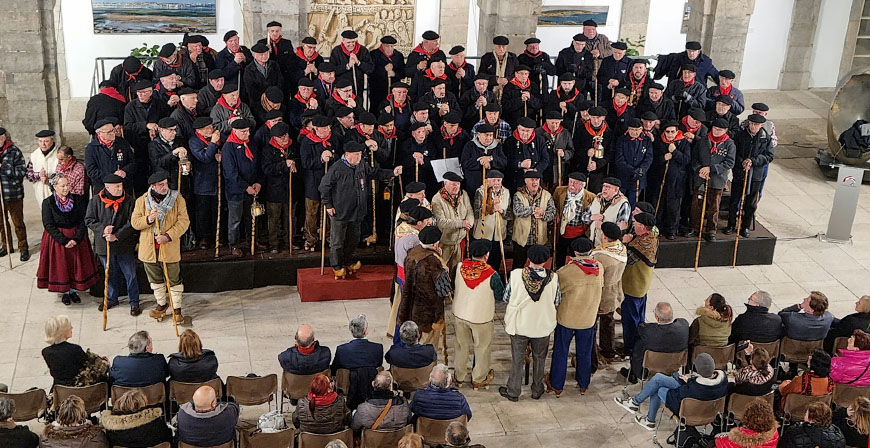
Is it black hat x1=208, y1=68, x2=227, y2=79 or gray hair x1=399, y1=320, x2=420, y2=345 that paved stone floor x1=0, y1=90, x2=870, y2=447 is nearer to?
gray hair x1=399, y1=320, x2=420, y2=345

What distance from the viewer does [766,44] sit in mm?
20641

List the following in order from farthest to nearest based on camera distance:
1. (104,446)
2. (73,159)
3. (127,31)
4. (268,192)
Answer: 1. (127,31)
2. (268,192)
3. (73,159)
4. (104,446)

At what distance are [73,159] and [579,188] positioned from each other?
5456mm

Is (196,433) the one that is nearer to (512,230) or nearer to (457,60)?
(512,230)

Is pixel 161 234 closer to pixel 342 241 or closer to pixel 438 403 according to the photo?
pixel 342 241

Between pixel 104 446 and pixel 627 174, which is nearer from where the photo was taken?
pixel 104 446

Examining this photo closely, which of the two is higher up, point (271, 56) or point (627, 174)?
point (271, 56)

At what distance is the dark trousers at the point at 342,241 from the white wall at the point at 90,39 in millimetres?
7526

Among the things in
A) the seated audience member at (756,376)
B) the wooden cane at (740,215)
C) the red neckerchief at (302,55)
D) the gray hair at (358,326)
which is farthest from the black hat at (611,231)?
the red neckerchief at (302,55)

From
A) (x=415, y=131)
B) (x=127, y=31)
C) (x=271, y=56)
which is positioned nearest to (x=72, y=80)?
(x=127, y=31)

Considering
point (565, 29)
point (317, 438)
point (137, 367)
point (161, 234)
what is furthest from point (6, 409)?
point (565, 29)

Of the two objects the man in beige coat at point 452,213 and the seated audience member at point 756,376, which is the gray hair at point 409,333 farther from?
the seated audience member at point 756,376

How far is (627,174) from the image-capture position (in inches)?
500

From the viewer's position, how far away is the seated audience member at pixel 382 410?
27.0 feet
